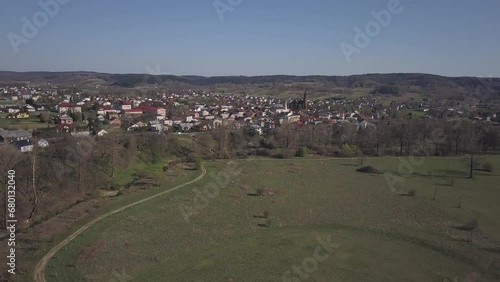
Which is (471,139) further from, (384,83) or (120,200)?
(384,83)

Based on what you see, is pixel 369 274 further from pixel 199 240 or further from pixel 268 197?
pixel 268 197

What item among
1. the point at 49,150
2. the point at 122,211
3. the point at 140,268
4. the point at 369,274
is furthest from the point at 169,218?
the point at 49,150
